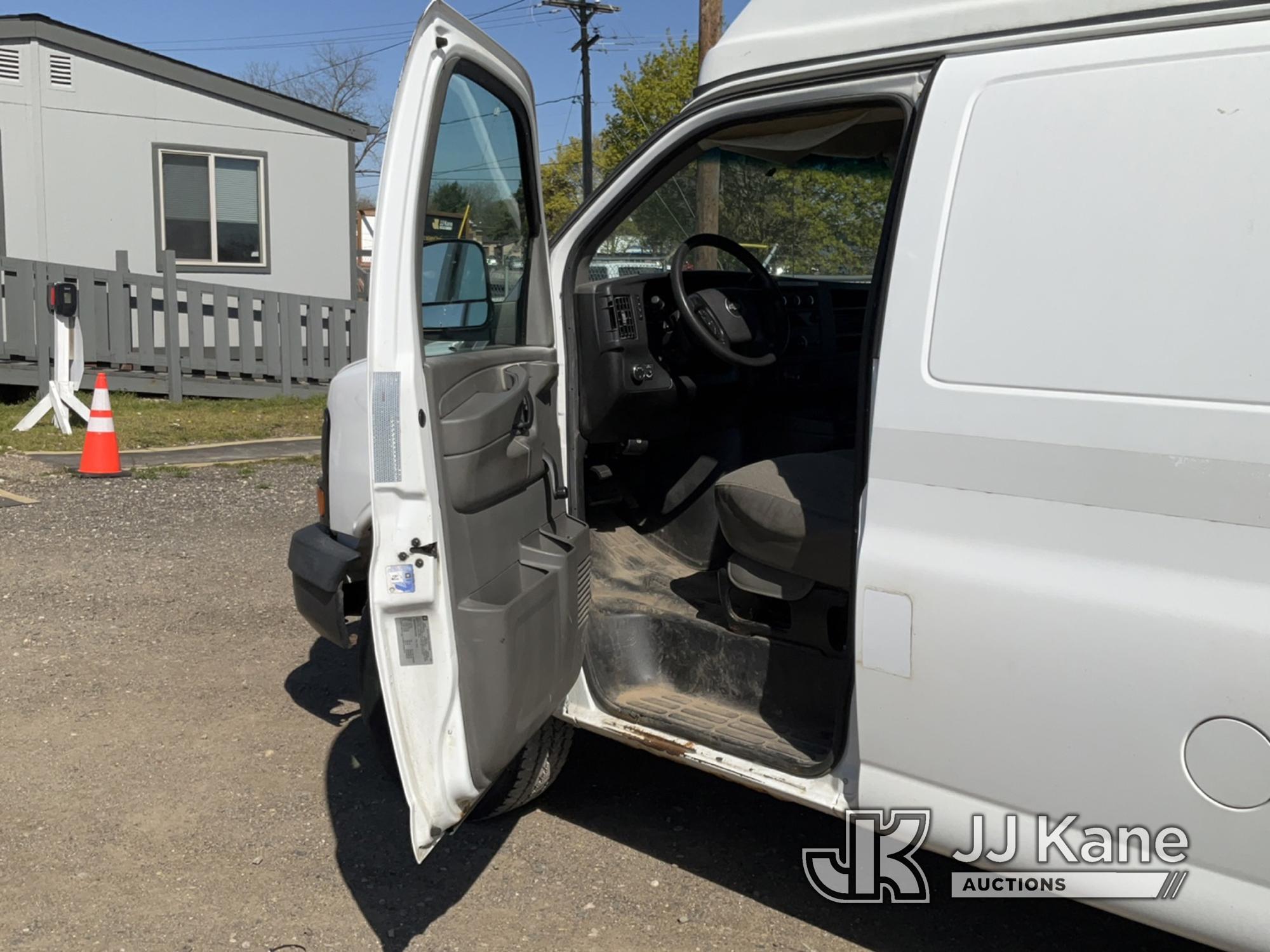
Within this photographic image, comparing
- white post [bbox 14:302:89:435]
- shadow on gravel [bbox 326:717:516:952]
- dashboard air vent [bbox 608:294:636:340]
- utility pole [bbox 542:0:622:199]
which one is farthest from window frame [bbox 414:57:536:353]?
utility pole [bbox 542:0:622:199]

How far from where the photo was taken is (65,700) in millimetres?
4504

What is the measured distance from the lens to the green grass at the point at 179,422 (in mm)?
10047

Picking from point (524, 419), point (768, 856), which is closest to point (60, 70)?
point (524, 419)

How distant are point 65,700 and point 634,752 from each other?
218 centimetres

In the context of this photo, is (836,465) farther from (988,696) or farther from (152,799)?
(152,799)

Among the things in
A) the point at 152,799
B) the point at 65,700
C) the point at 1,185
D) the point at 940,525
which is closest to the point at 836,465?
the point at 940,525

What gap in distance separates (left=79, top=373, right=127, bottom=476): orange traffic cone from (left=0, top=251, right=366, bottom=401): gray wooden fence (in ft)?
13.0

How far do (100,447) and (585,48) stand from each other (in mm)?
28456

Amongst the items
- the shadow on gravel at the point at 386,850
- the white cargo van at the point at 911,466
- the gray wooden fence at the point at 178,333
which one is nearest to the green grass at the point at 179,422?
the gray wooden fence at the point at 178,333

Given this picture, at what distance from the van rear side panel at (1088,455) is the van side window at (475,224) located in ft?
3.67

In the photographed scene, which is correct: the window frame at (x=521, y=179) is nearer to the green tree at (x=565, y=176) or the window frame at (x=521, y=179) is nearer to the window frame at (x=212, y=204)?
the window frame at (x=212, y=204)

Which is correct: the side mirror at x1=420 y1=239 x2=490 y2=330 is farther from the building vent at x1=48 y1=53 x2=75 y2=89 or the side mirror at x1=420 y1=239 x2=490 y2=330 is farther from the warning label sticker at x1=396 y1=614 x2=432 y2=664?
the building vent at x1=48 y1=53 x2=75 y2=89

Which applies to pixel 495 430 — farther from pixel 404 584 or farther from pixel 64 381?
pixel 64 381

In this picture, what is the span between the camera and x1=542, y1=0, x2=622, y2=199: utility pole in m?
32.5
